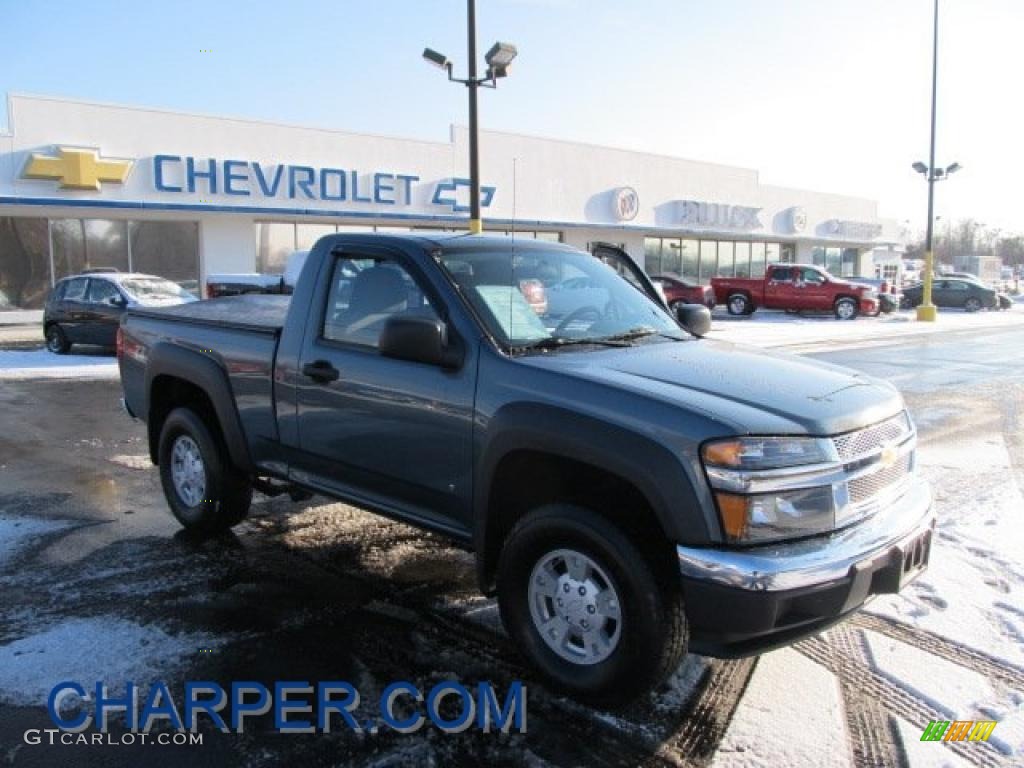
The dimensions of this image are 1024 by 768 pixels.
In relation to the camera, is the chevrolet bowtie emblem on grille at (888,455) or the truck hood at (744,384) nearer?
the truck hood at (744,384)

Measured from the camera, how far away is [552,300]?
4.17 m

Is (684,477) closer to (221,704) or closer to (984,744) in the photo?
(984,744)

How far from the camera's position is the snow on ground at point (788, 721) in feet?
9.90

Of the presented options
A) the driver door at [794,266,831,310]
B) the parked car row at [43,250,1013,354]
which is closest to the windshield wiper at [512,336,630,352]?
the parked car row at [43,250,1013,354]

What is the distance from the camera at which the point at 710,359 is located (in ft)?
12.6

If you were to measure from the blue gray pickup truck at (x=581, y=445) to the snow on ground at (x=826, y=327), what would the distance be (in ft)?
41.6

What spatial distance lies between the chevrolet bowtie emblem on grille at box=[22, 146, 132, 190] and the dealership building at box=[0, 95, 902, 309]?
0.03m

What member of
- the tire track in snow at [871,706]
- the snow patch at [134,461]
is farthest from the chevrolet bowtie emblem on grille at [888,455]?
the snow patch at [134,461]

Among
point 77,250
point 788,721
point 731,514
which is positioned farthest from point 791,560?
point 77,250

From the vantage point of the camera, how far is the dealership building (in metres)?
21.6

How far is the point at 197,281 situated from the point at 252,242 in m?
1.97

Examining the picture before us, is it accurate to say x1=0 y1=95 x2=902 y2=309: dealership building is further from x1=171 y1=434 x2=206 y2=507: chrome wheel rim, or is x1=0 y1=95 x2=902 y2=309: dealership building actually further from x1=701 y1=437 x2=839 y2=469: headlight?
x1=701 y1=437 x2=839 y2=469: headlight

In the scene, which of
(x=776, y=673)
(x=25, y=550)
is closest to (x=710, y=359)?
(x=776, y=673)

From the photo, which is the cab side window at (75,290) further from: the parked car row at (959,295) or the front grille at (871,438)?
the parked car row at (959,295)
